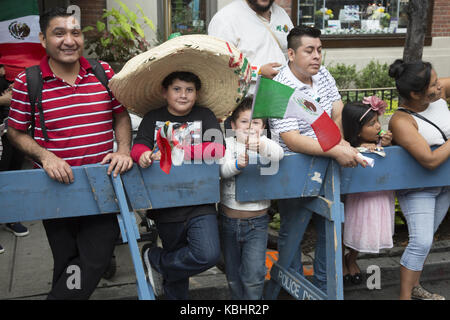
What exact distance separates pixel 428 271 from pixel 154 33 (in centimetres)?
628

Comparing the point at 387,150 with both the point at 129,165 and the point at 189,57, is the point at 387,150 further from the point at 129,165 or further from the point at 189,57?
the point at 129,165

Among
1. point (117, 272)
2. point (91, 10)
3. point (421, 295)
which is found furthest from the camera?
point (91, 10)

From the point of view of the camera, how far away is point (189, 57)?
2789 mm

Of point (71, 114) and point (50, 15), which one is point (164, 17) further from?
point (71, 114)

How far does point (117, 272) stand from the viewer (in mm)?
4047

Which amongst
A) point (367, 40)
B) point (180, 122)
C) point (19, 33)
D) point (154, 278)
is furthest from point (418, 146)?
point (367, 40)

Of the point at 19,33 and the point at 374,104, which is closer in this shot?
the point at 374,104

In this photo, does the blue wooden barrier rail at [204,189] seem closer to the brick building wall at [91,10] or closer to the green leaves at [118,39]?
the green leaves at [118,39]

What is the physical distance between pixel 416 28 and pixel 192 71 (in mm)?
2805

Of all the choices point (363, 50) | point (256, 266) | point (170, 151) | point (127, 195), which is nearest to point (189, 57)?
point (170, 151)

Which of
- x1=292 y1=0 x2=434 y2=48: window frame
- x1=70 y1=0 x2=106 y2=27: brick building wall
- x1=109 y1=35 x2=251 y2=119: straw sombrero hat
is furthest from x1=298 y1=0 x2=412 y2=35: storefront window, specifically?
x1=109 y1=35 x2=251 y2=119: straw sombrero hat

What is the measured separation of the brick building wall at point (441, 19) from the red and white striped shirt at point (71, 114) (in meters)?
9.72

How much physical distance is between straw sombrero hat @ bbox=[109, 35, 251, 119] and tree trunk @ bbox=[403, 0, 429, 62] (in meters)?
2.56

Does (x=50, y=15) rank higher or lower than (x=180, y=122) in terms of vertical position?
higher
